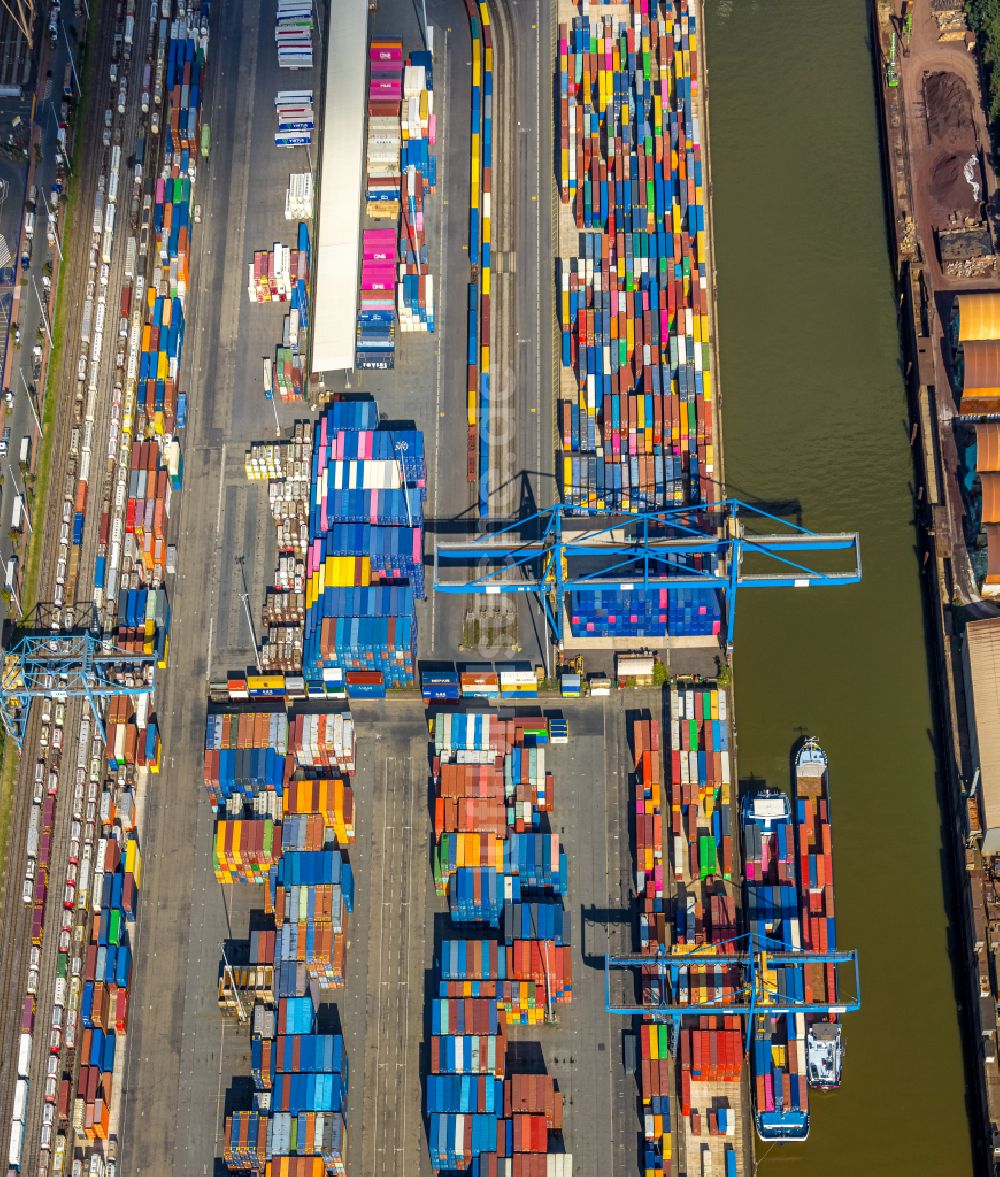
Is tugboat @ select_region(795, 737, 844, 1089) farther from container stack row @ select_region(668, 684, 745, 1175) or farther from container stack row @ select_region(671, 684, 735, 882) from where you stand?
container stack row @ select_region(671, 684, 735, 882)

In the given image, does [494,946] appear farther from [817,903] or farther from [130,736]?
[130,736]

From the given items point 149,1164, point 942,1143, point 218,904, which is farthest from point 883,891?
point 149,1164

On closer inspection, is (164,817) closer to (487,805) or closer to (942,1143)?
(487,805)

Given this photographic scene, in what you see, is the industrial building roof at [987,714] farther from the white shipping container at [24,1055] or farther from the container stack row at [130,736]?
the white shipping container at [24,1055]

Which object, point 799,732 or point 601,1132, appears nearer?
point 601,1132

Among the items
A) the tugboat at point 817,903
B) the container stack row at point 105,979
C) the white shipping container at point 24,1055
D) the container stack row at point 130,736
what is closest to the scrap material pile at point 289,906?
the container stack row at point 130,736

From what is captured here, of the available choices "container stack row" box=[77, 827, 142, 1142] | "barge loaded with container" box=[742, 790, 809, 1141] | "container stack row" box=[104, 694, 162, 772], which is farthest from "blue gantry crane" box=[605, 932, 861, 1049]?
"container stack row" box=[104, 694, 162, 772]

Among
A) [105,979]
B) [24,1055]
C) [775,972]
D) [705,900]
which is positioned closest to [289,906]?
Result: [105,979]

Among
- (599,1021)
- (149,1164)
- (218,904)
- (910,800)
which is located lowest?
(149,1164)
